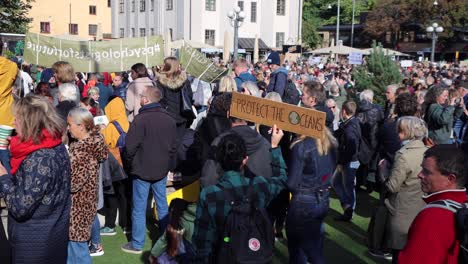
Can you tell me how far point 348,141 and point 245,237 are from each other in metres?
4.60

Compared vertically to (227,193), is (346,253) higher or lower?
lower

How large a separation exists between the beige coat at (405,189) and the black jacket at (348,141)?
2.36m

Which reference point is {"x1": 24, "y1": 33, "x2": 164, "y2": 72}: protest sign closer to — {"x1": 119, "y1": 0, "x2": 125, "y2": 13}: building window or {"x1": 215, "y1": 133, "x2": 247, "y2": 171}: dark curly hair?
{"x1": 215, "y1": 133, "x2": 247, "y2": 171}: dark curly hair

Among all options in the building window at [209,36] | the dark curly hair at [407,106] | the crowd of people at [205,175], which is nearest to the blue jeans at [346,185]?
the crowd of people at [205,175]

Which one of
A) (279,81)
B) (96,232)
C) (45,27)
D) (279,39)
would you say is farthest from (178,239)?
(45,27)

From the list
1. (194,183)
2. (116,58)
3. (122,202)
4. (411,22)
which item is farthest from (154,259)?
(411,22)

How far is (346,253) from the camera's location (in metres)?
6.72

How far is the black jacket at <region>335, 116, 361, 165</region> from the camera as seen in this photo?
7.86 metres

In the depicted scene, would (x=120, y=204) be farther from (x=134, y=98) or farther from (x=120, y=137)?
(x=134, y=98)

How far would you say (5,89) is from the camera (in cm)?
489

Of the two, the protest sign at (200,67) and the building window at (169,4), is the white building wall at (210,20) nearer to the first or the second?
the building window at (169,4)

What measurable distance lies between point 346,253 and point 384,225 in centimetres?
69

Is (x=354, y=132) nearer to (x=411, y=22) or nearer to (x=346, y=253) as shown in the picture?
(x=346, y=253)

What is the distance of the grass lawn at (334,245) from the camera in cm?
633
